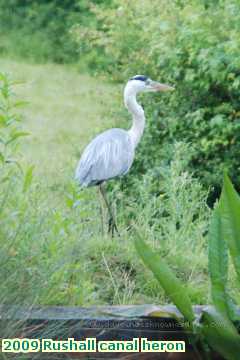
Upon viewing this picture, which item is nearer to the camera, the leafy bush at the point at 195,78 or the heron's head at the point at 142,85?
the heron's head at the point at 142,85

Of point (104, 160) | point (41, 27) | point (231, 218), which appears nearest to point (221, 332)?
point (231, 218)

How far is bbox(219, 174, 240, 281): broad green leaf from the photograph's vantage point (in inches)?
160

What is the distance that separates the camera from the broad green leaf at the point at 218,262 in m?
4.10

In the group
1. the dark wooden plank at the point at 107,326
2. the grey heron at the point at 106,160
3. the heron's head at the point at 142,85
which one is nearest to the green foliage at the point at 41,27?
the heron's head at the point at 142,85

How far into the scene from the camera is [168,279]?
409 centimetres

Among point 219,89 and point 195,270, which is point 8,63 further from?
point 195,270

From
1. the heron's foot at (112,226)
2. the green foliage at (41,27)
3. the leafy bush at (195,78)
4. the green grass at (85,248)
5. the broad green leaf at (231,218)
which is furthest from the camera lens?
the green foliage at (41,27)

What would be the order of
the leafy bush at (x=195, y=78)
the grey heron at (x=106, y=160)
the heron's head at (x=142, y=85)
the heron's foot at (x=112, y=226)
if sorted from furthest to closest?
1. the leafy bush at (x=195, y=78)
2. the heron's head at (x=142, y=85)
3. the grey heron at (x=106, y=160)
4. the heron's foot at (x=112, y=226)

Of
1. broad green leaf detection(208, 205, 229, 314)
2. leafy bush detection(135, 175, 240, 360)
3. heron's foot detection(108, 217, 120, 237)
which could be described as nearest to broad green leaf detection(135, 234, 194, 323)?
leafy bush detection(135, 175, 240, 360)

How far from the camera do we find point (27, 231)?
4.45 metres

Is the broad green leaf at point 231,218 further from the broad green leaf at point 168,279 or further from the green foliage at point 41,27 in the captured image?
the green foliage at point 41,27

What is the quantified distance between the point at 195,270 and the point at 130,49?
161 inches

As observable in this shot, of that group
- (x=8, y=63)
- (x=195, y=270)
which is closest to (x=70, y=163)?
Answer: (x=195, y=270)

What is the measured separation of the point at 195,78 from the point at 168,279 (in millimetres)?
4480
